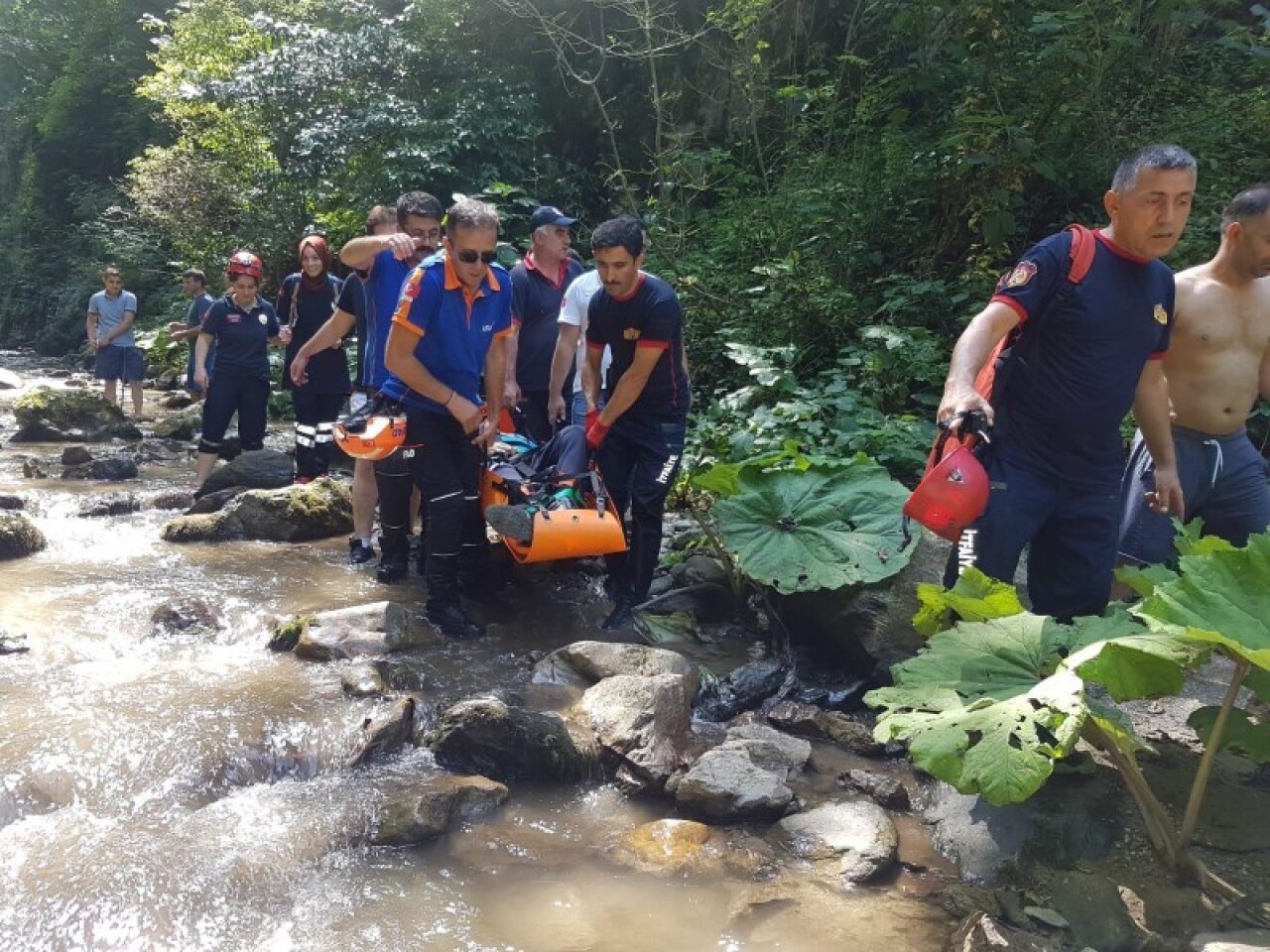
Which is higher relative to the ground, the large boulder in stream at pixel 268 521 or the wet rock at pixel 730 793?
the large boulder in stream at pixel 268 521

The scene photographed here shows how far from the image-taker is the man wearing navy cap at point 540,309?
20.2 feet

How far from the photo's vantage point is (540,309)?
632 centimetres

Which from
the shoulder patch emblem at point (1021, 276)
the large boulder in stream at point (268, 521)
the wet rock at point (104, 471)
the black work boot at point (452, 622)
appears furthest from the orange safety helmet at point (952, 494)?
the wet rock at point (104, 471)

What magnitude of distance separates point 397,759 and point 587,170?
12.9 metres

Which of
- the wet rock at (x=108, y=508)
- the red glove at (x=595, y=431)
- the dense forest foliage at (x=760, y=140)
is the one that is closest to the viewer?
the red glove at (x=595, y=431)

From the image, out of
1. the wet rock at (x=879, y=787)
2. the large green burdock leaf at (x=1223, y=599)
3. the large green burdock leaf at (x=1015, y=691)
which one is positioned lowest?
the wet rock at (x=879, y=787)

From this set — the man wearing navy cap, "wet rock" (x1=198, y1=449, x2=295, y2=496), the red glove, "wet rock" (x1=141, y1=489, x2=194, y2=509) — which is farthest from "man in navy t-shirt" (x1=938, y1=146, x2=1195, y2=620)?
"wet rock" (x1=141, y1=489, x2=194, y2=509)

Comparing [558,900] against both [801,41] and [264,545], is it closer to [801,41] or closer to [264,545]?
[264,545]

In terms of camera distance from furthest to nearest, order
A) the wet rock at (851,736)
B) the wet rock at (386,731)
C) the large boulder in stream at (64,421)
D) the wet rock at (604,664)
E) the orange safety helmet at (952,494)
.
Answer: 1. the large boulder in stream at (64,421)
2. the wet rock at (604,664)
3. the wet rock at (851,736)
4. the wet rock at (386,731)
5. the orange safety helmet at (952,494)

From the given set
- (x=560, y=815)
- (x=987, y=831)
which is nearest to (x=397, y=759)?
(x=560, y=815)

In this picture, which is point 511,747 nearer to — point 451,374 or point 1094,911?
point 451,374

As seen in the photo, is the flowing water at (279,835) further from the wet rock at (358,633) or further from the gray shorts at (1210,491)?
the gray shorts at (1210,491)

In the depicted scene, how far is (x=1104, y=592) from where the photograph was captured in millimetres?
3650

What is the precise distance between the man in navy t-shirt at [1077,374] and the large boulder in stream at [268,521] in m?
4.82
